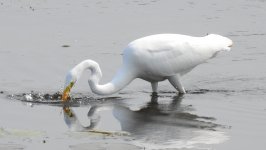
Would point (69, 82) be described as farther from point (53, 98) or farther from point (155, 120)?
point (155, 120)

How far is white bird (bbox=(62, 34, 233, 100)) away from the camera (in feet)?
52.1

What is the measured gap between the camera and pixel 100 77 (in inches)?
618

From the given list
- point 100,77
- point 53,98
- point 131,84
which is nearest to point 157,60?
point 100,77

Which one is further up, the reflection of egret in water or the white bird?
the white bird

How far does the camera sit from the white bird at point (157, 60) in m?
15.9

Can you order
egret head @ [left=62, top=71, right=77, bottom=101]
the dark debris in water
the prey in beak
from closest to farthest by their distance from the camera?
egret head @ [left=62, top=71, right=77, bottom=101]
the prey in beak
the dark debris in water

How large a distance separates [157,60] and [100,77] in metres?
1.20

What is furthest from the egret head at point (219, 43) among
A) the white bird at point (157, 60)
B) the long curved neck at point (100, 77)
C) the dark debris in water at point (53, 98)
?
the dark debris in water at point (53, 98)

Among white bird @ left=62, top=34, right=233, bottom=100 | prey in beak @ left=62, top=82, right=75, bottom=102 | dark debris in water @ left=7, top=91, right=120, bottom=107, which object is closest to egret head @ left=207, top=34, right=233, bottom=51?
white bird @ left=62, top=34, right=233, bottom=100

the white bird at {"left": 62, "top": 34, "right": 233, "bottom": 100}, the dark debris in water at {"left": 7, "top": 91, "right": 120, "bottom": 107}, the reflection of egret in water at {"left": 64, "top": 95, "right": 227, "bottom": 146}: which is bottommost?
the reflection of egret in water at {"left": 64, "top": 95, "right": 227, "bottom": 146}

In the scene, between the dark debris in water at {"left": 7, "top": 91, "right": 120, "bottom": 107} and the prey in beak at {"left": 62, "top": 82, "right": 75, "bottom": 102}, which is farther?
the dark debris in water at {"left": 7, "top": 91, "right": 120, "bottom": 107}

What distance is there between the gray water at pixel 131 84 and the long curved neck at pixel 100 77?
28 cm

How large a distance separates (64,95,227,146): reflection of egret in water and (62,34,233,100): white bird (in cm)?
36

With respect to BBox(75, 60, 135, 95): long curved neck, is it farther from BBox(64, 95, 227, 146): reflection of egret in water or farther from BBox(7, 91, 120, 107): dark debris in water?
BBox(7, 91, 120, 107): dark debris in water
